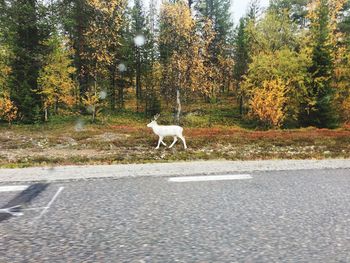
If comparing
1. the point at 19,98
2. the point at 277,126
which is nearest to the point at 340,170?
the point at 277,126

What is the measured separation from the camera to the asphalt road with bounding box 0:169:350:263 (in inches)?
121

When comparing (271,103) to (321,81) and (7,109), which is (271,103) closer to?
(321,81)

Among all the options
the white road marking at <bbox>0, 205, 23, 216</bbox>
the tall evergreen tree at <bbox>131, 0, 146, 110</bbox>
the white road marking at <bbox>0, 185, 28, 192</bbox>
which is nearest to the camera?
the white road marking at <bbox>0, 205, 23, 216</bbox>

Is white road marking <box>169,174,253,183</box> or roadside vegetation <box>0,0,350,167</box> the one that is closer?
white road marking <box>169,174,253,183</box>

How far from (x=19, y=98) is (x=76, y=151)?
58.9 feet

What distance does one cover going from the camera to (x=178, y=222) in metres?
3.87

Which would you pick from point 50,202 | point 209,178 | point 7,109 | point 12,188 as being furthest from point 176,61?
point 50,202

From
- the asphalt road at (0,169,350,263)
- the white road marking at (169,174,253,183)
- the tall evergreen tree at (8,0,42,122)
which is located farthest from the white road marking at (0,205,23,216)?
the tall evergreen tree at (8,0,42,122)

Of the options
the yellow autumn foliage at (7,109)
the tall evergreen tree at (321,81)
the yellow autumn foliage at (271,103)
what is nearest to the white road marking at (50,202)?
the yellow autumn foliage at (7,109)

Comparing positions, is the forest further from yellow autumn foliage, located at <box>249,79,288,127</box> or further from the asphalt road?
the asphalt road

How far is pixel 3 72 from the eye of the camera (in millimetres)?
33000

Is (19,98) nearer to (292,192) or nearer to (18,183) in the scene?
(18,183)

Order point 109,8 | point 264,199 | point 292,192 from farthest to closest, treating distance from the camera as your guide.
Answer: point 109,8 → point 292,192 → point 264,199

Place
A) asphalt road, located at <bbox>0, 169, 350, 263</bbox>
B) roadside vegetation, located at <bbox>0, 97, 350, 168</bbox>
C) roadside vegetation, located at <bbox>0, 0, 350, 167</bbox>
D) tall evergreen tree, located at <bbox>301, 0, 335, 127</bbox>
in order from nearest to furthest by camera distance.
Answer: asphalt road, located at <bbox>0, 169, 350, 263</bbox> → roadside vegetation, located at <bbox>0, 97, 350, 168</bbox> → roadside vegetation, located at <bbox>0, 0, 350, 167</bbox> → tall evergreen tree, located at <bbox>301, 0, 335, 127</bbox>
